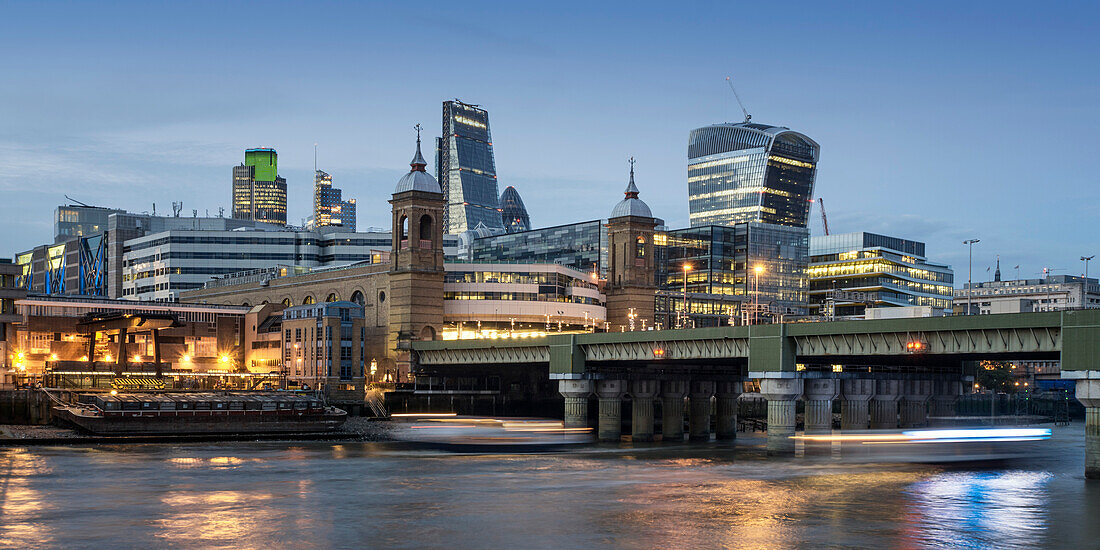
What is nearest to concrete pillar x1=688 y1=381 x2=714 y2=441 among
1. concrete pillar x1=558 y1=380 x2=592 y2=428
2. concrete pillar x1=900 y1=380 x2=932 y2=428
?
concrete pillar x1=558 y1=380 x2=592 y2=428

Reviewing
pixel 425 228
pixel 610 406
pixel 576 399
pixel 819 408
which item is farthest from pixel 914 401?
pixel 425 228

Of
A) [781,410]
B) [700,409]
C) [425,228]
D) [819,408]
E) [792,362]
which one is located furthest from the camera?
[425,228]

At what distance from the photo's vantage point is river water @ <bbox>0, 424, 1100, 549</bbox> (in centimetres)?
4831

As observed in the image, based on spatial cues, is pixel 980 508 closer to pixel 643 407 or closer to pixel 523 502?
pixel 523 502

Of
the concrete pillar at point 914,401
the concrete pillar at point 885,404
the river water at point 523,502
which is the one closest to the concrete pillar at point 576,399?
the river water at point 523,502

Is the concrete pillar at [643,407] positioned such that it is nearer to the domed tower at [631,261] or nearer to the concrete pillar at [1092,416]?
the concrete pillar at [1092,416]

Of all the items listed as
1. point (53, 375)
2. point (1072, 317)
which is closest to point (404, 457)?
point (1072, 317)

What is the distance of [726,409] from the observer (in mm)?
136000

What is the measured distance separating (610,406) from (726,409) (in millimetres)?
18487

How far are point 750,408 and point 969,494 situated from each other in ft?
409

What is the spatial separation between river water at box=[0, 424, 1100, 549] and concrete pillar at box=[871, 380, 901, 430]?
3748cm

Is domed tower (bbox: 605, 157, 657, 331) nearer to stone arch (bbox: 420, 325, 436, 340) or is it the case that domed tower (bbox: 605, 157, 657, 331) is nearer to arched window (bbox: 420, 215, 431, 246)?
arched window (bbox: 420, 215, 431, 246)

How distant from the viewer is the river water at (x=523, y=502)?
48312 mm

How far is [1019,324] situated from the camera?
8162 centimetres
